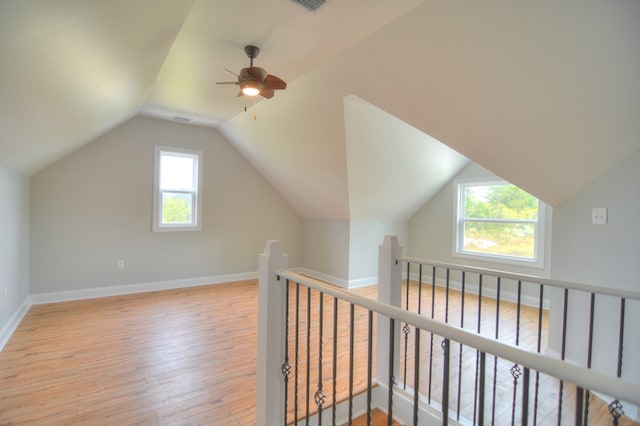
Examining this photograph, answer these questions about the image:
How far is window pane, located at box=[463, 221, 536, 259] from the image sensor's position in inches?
176

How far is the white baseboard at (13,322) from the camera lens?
2.85 metres

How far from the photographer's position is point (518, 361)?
818 mm

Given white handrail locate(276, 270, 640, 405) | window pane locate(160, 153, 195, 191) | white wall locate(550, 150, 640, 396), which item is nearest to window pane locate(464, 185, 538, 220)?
white wall locate(550, 150, 640, 396)

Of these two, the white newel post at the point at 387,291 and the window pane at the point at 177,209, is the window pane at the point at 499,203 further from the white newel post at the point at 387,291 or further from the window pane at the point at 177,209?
the window pane at the point at 177,209

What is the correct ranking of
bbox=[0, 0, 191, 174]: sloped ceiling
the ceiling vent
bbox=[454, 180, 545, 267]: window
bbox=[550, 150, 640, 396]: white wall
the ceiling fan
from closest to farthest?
bbox=[0, 0, 191, 174]: sloped ceiling < the ceiling vent < bbox=[550, 150, 640, 396]: white wall < the ceiling fan < bbox=[454, 180, 545, 267]: window

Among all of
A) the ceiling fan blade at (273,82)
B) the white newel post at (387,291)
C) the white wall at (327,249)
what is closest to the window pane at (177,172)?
the white wall at (327,249)

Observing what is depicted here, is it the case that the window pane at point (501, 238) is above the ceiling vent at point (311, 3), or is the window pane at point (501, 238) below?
below

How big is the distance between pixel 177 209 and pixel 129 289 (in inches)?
52.6

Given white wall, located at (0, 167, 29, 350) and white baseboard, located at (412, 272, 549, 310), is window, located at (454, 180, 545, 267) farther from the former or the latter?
white wall, located at (0, 167, 29, 350)

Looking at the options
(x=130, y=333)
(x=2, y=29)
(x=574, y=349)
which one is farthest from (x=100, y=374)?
(x=574, y=349)

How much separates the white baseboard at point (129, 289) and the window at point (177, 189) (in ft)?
2.75

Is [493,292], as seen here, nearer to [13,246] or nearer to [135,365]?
[135,365]

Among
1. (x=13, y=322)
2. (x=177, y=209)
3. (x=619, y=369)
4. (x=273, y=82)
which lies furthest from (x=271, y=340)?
(x=177, y=209)

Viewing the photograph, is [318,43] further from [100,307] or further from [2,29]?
[100,307]
